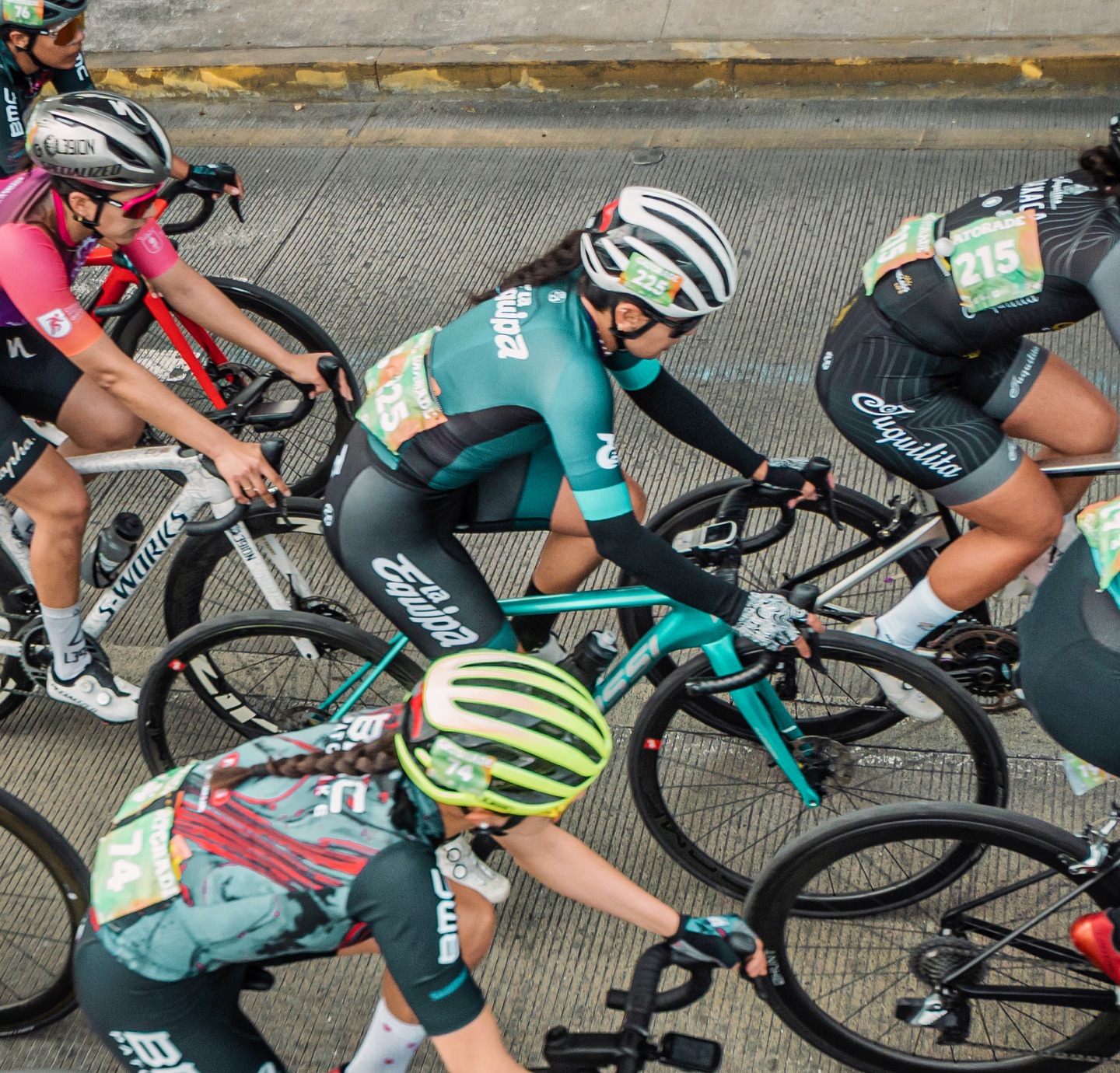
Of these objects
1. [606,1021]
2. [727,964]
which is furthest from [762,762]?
[727,964]

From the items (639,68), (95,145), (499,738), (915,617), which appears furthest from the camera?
(639,68)

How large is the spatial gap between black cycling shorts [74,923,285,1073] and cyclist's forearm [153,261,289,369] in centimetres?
206

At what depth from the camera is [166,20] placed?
9078 millimetres

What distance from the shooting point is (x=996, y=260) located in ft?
10.9

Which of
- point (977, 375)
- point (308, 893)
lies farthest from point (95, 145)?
point (977, 375)

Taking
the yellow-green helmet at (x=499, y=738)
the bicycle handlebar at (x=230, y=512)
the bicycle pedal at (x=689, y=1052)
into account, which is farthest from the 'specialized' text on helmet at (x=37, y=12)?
the bicycle pedal at (x=689, y=1052)

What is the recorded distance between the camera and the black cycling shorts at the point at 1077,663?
2576 millimetres

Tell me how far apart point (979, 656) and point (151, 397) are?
8.37ft

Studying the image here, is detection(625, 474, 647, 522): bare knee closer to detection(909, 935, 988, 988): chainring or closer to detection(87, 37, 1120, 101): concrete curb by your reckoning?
detection(909, 935, 988, 988): chainring

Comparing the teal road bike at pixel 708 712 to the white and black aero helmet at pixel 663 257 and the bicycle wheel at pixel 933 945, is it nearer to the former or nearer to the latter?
the bicycle wheel at pixel 933 945

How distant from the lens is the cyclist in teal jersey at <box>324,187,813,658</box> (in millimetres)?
2961

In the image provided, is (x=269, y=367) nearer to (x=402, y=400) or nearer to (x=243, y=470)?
(x=243, y=470)

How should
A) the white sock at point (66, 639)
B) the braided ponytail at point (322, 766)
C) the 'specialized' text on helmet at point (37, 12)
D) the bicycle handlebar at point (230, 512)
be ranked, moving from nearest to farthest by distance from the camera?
the braided ponytail at point (322, 766)
the bicycle handlebar at point (230, 512)
the white sock at point (66, 639)
the 'specialized' text on helmet at point (37, 12)

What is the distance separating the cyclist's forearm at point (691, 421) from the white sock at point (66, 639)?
6.26ft
